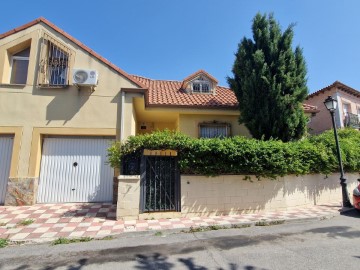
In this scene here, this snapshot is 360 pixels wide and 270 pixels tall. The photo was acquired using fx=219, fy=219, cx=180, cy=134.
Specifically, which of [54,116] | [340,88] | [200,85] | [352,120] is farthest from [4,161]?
[352,120]

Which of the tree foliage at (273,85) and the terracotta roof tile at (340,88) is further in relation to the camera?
the terracotta roof tile at (340,88)

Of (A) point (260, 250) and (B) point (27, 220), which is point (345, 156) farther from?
(B) point (27, 220)

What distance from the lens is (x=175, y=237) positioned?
5.41 m

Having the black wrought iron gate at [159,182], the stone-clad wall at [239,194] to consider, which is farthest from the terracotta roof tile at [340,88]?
the black wrought iron gate at [159,182]

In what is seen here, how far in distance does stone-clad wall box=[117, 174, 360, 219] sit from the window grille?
5800 millimetres

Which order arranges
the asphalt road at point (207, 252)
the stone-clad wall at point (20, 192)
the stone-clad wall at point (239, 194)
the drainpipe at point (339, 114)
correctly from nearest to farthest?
the asphalt road at point (207, 252), the stone-clad wall at point (239, 194), the stone-clad wall at point (20, 192), the drainpipe at point (339, 114)

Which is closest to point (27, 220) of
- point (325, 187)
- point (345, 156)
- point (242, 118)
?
point (242, 118)

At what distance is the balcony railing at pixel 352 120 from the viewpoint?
19.0 metres

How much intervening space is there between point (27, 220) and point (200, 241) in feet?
17.1

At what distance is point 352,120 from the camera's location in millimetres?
19359

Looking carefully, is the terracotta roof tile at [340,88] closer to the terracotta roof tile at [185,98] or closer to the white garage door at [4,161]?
the terracotta roof tile at [185,98]

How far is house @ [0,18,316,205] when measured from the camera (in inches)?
340

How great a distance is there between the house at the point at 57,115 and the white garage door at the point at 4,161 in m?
Answer: 0.03

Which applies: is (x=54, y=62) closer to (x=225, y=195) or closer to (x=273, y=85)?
(x=225, y=195)
